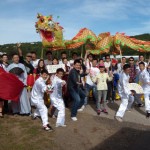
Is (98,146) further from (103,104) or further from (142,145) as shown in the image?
(103,104)

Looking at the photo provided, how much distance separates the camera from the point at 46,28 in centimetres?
931

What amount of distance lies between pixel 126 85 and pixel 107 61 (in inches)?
88.6

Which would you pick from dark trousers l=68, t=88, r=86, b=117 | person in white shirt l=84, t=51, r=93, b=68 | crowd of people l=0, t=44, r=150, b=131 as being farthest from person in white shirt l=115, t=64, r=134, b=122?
person in white shirt l=84, t=51, r=93, b=68

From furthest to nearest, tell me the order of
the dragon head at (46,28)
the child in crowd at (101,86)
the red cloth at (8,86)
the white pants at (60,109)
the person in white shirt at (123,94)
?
1. the dragon head at (46,28)
2. the child in crowd at (101,86)
3. the person in white shirt at (123,94)
4. the red cloth at (8,86)
5. the white pants at (60,109)

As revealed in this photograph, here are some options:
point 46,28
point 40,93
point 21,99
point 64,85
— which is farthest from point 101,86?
point 46,28

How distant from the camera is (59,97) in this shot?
705 centimetres

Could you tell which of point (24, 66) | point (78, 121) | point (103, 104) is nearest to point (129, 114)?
point (103, 104)

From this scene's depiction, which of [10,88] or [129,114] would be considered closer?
[10,88]

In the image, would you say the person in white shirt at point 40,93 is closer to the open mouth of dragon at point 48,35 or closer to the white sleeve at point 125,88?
the white sleeve at point 125,88

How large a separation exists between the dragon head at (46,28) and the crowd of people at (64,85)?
2.93ft

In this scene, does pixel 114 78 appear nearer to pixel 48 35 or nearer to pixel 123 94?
pixel 123 94

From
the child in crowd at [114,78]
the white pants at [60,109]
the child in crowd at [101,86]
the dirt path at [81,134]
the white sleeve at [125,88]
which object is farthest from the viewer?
the child in crowd at [114,78]

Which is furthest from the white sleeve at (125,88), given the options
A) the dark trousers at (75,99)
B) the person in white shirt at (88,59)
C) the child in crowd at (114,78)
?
the child in crowd at (114,78)

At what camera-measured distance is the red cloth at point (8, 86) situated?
282 inches
